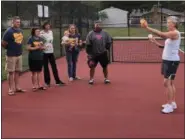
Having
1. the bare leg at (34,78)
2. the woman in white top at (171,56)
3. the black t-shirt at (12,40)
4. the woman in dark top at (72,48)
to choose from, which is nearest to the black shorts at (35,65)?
the bare leg at (34,78)

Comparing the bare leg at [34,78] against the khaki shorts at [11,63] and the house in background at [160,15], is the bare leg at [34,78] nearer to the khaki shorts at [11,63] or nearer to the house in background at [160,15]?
the khaki shorts at [11,63]

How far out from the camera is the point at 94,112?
290 inches

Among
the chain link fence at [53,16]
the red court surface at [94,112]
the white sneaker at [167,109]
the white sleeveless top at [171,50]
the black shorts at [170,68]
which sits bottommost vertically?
the red court surface at [94,112]

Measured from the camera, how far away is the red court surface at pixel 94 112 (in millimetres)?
6148

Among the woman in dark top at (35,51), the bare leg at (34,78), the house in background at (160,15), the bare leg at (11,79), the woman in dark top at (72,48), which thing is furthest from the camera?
the house in background at (160,15)

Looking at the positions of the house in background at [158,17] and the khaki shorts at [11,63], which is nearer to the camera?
the khaki shorts at [11,63]

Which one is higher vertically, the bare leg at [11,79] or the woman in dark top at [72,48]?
the woman in dark top at [72,48]

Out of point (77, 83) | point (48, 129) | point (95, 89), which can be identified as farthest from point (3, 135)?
point (77, 83)

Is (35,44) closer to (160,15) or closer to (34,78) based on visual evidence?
(34,78)

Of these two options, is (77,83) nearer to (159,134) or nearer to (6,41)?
(6,41)

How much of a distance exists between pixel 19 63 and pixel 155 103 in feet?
10.3

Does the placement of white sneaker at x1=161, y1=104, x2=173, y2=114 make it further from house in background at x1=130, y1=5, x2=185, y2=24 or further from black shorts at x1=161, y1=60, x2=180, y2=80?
house in background at x1=130, y1=5, x2=185, y2=24

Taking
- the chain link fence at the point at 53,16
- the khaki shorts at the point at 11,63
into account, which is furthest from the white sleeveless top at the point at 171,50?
the chain link fence at the point at 53,16

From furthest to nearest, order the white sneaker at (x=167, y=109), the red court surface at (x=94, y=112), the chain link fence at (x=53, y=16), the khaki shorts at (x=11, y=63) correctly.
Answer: the chain link fence at (x=53, y=16)
the khaki shorts at (x=11, y=63)
the white sneaker at (x=167, y=109)
the red court surface at (x=94, y=112)
